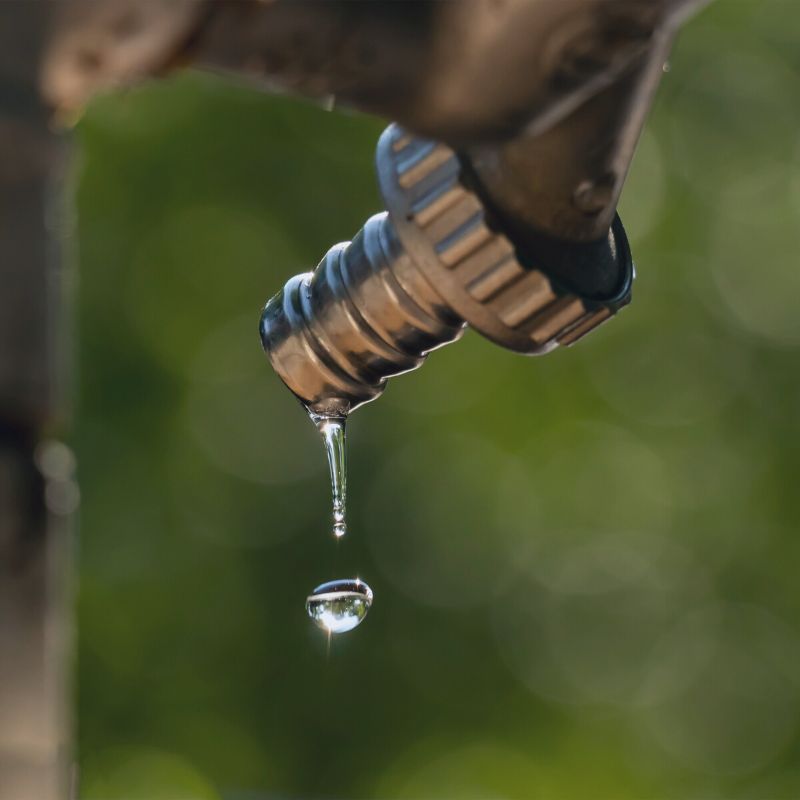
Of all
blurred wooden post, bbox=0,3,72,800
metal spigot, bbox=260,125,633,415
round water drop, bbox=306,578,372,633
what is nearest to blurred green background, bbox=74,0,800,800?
round water drop, bbox=306,578,372,633

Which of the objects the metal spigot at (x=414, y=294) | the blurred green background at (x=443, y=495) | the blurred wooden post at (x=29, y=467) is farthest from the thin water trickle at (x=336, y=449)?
the blurred green background at (x=443, y=495)

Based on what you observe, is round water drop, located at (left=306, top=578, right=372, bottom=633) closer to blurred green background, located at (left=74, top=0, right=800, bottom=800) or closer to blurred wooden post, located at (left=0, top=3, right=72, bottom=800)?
blurred wooden post, located at (left=0, top=3, right=72, bottom=800)

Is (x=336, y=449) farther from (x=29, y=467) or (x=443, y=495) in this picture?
(x=443, y=495)

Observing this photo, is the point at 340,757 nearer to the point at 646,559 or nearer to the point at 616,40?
the point at 646,559

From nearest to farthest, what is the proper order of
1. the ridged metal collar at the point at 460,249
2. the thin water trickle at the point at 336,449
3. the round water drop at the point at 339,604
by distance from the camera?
1. the ridged metal collar at the point at 460,249
2. the thin water trickle at the point at 336,449
3. the round water drop at the point at 339,604

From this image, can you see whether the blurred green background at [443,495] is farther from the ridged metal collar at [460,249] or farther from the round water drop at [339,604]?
the ridged metal collar at [460,249]

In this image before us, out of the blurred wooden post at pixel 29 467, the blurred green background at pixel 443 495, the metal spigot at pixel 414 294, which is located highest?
the blurred green background at pixel 443 495
